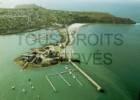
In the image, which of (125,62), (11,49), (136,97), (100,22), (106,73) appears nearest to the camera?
(136,97)

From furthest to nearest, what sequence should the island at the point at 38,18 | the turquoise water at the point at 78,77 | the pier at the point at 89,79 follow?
the island at the point at 38,18 → the pier at the point at 89,79 → the turquoise water at the point at 78,77

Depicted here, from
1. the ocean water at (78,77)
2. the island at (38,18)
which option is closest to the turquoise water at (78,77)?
the ocean water at (78,77)

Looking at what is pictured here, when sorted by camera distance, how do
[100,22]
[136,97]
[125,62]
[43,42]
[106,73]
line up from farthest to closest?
[100,22]
[43,42]
[125,62]
[106,73]
[136,97]

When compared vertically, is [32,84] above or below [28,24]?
below

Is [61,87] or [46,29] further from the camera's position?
[46,29]

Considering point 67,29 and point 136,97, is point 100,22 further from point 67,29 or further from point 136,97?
point 136,97

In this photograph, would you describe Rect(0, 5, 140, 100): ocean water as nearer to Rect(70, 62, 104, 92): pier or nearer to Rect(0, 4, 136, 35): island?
Rect(70, 62, 104, 92): pier

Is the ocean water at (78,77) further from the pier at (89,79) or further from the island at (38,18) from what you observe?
the island at (38,18)

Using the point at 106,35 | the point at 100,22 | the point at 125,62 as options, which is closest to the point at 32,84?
the point at 125,62
